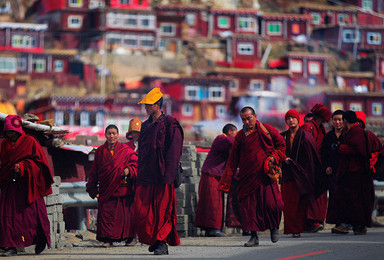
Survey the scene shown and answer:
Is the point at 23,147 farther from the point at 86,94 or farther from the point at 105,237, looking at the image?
the point at 86,94

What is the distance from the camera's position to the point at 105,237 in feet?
38.1

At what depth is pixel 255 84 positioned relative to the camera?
235 feet

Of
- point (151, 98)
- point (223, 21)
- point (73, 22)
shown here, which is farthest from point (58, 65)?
point (151, 98)

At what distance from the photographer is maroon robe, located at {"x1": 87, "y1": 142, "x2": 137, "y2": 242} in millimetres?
11633

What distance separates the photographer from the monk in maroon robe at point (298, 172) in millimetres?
13008

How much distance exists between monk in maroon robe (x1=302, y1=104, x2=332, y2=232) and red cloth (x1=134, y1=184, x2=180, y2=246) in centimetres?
359

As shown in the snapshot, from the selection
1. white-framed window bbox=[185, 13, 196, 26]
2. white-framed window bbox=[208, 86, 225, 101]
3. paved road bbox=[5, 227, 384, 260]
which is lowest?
paved road bbox=[5, 227, 384, 260]

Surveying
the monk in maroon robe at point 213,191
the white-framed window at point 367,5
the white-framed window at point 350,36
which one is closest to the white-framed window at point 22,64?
the white-framed window at point 350,36

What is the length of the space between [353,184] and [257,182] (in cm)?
289

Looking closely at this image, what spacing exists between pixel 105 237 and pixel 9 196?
75.1 inches

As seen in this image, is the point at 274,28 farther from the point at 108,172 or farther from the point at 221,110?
the point at 108,172

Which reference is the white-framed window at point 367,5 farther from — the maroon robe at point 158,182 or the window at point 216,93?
the maroon robe at point 158,182

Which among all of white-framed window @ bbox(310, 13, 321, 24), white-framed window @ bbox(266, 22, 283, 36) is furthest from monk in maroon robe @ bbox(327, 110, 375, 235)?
white-framed window @ bbox(310, 13, 321, 24)

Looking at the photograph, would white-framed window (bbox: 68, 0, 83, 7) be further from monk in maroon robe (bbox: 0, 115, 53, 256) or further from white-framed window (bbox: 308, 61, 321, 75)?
monk in maroon robe (bbox: 0, 115, 53, 256)
